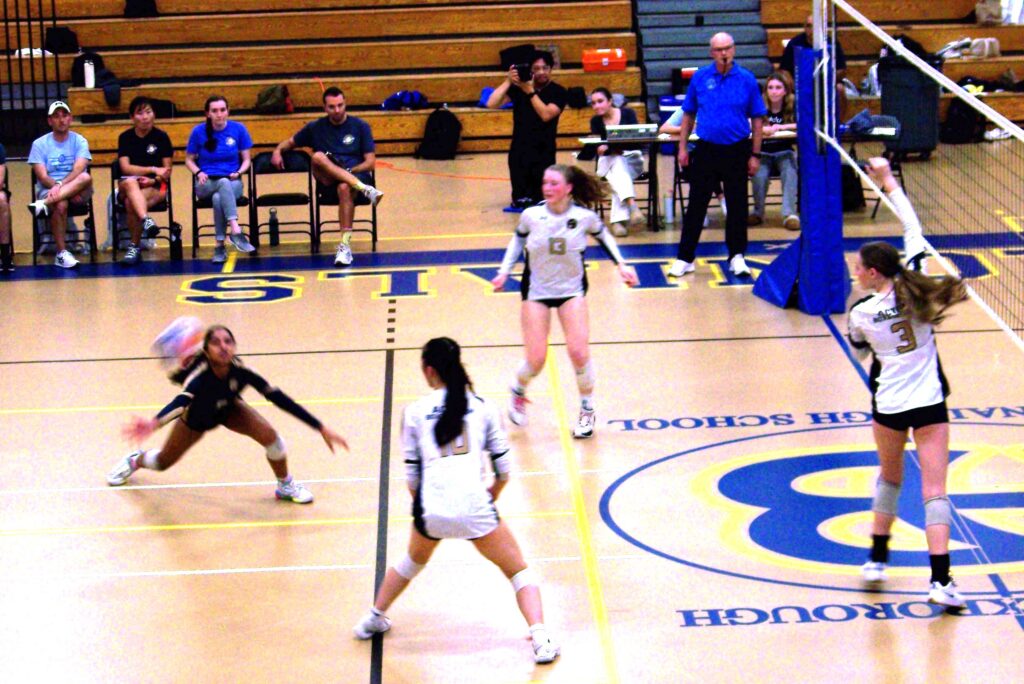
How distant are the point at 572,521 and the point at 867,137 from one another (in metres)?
5.55

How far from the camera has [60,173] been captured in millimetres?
13500

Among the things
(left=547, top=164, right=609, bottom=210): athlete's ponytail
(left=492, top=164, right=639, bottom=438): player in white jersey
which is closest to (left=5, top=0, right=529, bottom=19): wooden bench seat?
(left=492, top=164, right=639, bottom=438): player in white jersey

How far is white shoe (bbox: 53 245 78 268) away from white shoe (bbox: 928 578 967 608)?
30.8ft

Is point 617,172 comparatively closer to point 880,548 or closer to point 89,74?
point 880,548

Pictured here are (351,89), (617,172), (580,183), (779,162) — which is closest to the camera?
(580,183)

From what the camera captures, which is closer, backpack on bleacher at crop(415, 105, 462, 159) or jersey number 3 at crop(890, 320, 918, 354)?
jersey number 3 at crop(890, 320, 918, 354)

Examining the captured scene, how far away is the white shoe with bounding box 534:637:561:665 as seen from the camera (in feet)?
19.5

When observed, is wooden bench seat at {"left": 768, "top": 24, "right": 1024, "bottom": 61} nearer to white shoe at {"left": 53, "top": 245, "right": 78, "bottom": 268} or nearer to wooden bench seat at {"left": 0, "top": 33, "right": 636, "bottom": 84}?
wooden bench seat at {"left": 0, "top": 33, "right": 636, "bottom": 84}

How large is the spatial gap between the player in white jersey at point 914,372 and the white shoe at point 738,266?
606 cm

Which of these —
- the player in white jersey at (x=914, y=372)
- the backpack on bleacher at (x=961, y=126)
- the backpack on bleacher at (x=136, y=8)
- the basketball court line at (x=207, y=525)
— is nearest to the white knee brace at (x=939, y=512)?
the player in white jersey at (x=914, y=372)

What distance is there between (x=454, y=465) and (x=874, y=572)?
2147 mm

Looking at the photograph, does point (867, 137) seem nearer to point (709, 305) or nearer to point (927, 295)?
point (709, 305)

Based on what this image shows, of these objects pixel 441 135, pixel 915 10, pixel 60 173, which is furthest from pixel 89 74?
pixel 915 10

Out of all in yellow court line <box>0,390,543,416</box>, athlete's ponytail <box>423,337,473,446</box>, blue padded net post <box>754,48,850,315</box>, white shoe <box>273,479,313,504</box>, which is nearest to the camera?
athlete's ponytail <box>423,337,473,446</box>
